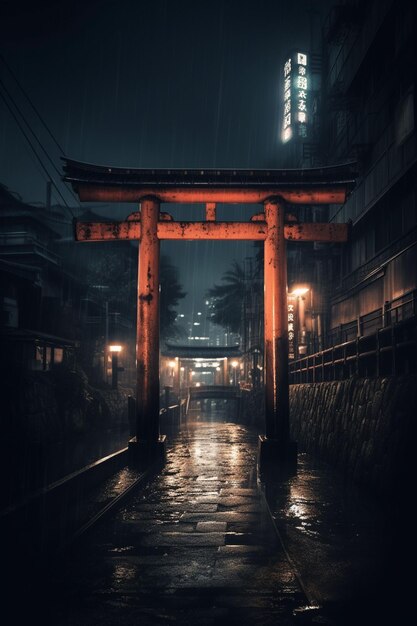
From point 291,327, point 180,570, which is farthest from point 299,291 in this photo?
point 180,570

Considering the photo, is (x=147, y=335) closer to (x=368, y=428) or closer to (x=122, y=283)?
(x=368, y=428)

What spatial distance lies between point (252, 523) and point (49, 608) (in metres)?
3.96

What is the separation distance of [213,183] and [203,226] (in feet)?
3.91

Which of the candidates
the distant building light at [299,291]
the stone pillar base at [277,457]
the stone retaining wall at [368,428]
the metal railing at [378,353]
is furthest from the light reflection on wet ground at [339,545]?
the distant building light at [299,291]

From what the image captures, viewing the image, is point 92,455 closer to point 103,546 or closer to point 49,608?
point 103,546

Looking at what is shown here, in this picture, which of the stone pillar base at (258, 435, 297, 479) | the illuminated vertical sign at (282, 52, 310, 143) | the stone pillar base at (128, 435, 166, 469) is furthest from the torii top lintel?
the illuminated vertical sign at (282, 52, 310, 143)

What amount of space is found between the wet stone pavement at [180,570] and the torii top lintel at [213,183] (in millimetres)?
7916

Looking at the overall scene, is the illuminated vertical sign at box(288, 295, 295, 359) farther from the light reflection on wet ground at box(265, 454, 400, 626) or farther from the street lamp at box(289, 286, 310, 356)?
the light reflection on wet ground at box(265, 454, 400, 626)

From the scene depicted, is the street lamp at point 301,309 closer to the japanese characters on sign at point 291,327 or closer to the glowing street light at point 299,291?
the glowing street light at point 299,291

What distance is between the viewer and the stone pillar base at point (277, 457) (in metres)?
12.4

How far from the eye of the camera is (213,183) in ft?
44.8

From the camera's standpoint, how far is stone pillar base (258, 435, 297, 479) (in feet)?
40.7

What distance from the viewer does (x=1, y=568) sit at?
505 centimetres

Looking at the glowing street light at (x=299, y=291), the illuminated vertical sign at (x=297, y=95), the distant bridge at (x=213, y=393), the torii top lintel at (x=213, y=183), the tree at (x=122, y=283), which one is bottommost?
the distant bridge at (x=213, y=393)
